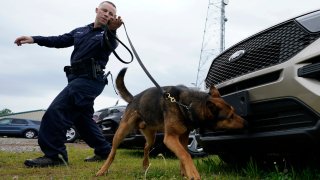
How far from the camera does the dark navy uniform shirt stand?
18.2ft

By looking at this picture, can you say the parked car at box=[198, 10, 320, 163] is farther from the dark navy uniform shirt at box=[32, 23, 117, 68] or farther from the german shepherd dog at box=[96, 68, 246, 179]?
the dark navy uniform shirt at box=[32, 23, 117, 68]

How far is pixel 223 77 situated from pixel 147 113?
91 centimetres

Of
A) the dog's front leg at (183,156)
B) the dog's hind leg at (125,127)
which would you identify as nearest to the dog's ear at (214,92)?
the dog's front leg at (183,156)

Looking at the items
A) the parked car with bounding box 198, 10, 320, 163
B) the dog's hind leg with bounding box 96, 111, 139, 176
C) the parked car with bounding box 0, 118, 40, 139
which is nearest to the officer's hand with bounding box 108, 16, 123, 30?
the dog's hind leg with bounding box 96, 111, 139, 176

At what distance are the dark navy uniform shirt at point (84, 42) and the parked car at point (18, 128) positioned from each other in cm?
2362

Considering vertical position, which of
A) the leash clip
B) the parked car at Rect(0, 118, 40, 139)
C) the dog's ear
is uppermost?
the dog's ear

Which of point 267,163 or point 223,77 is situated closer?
point 223,77

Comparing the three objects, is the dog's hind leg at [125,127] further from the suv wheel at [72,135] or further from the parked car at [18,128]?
the parked car at [18,128]

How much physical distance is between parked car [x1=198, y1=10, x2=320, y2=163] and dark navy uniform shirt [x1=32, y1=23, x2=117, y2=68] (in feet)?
7.28

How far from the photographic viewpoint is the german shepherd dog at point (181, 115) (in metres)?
3.58

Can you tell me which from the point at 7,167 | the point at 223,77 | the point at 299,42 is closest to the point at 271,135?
the point at 299,42

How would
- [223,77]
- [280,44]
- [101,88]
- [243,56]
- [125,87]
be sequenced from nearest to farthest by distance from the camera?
[280,44] → [243,56] → [223,77] → [125,87] → [101,88]

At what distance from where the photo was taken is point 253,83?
3471mm

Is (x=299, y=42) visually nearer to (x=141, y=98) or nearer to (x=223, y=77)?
(x=223, y=77)
